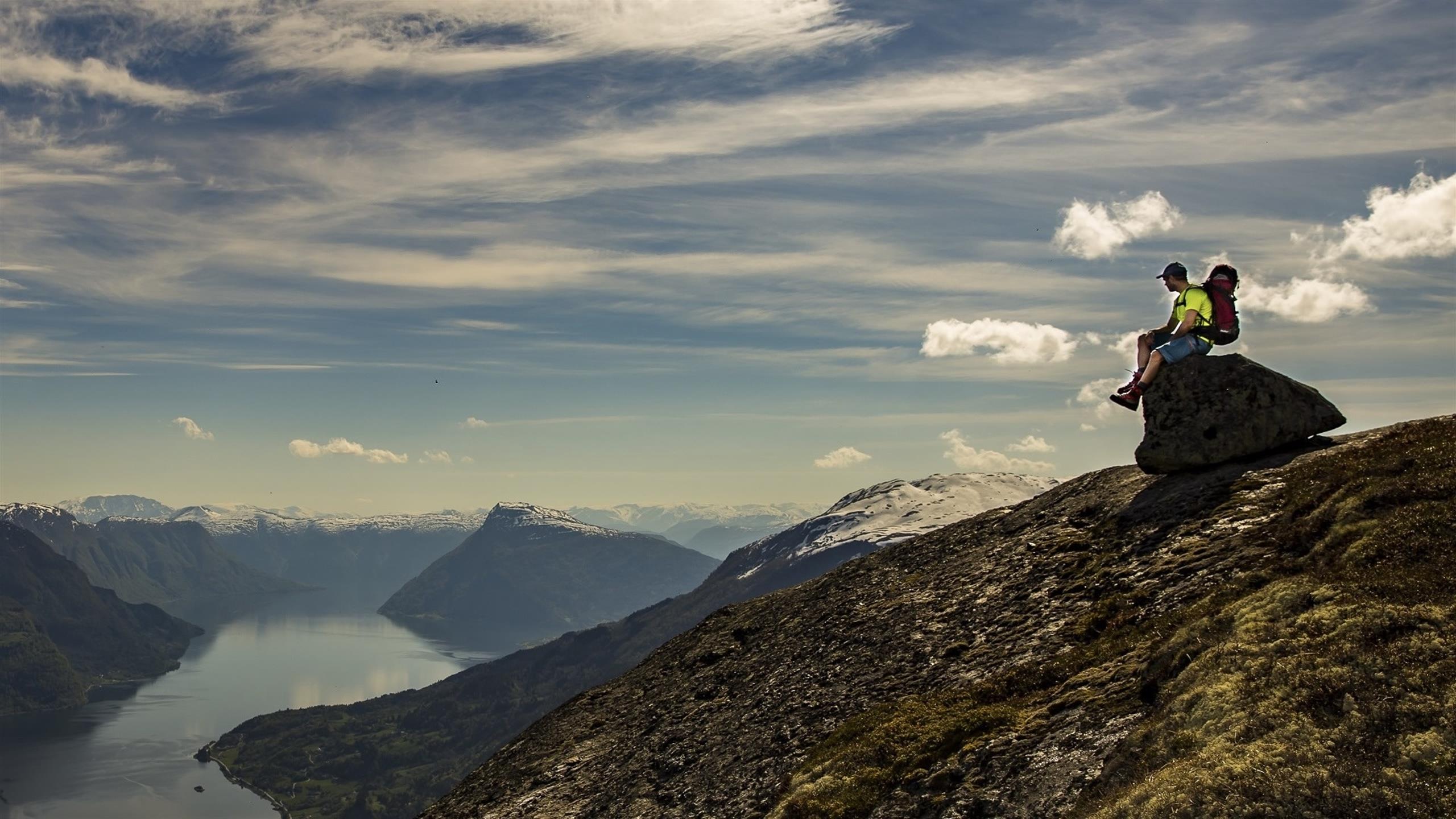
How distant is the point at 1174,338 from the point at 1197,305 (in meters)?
1.31

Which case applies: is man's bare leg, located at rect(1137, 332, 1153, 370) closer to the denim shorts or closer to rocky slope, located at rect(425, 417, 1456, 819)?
the denim shorts

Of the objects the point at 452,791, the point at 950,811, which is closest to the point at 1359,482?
the point at 950,811

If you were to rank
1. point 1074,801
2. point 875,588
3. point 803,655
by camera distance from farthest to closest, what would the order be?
point 875,588, point 803,655, point 1074,801

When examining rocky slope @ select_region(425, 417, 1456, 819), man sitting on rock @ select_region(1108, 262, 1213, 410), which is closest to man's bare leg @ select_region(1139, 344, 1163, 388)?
man sitting on rock @ select_region(1108, 262, 1213, 410)

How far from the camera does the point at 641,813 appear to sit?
27422mm

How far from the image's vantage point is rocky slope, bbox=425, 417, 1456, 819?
47.4 ft

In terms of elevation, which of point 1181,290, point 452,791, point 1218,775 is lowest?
point 452,791

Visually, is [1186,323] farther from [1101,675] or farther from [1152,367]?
[1101,675]

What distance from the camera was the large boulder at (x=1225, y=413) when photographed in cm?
2703

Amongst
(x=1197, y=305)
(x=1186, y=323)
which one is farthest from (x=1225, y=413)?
(x=1197, y=305)

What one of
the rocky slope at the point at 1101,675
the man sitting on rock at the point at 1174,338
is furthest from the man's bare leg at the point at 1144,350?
the rocky slope at the point at 1101,675

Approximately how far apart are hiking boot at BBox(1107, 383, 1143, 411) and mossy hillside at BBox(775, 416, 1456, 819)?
20.2 ft

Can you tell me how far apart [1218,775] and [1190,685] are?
289cm

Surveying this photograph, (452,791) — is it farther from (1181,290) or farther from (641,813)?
(1181,290)
